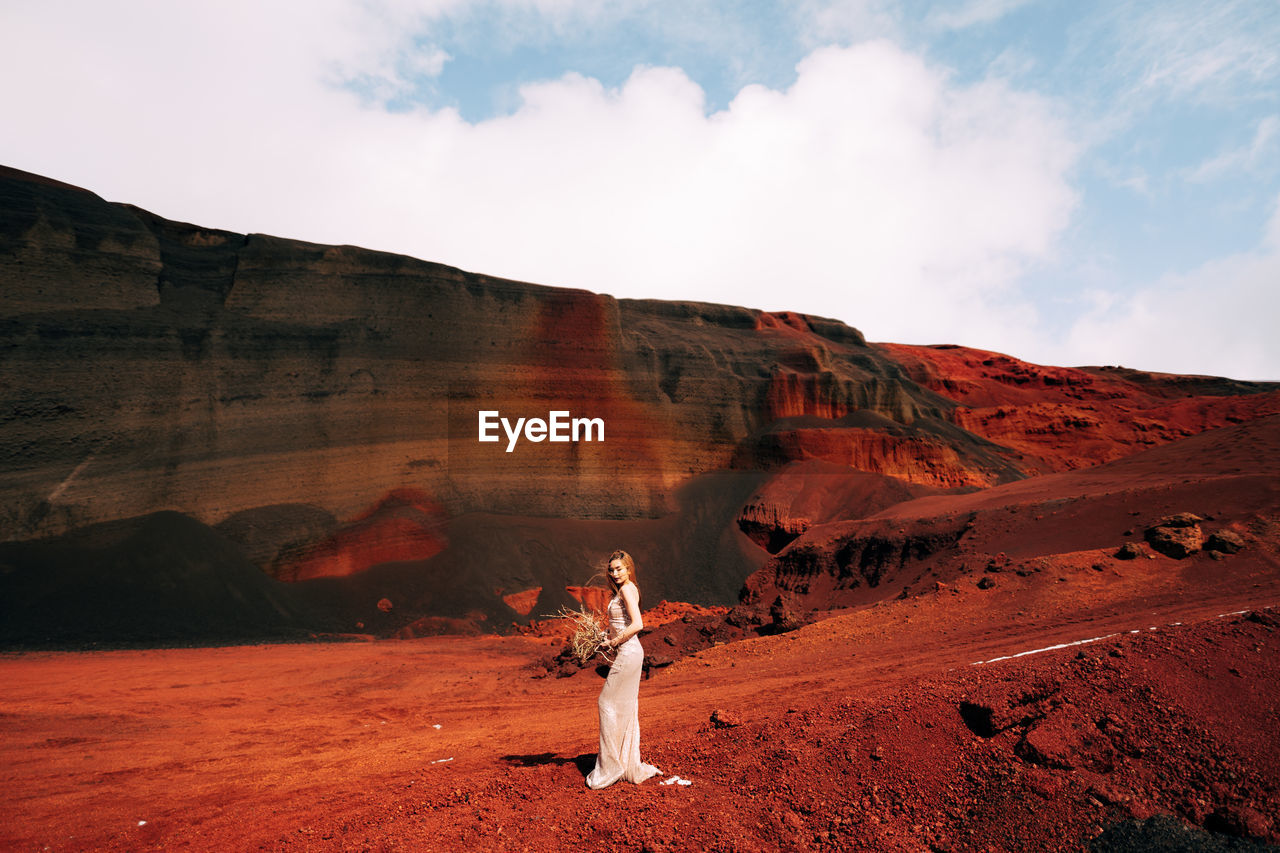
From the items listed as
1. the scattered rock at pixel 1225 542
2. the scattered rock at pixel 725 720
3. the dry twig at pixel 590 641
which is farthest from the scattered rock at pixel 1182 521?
the dry twig at pixel 590 641

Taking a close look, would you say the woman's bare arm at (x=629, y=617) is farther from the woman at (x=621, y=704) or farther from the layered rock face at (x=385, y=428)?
the layered rock face at (x=385, y=428)

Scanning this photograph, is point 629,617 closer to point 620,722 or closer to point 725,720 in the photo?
point 620,722

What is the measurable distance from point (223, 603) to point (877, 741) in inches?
719

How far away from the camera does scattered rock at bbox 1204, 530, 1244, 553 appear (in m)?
12.2

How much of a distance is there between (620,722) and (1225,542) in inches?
494

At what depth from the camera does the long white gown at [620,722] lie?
522 cm

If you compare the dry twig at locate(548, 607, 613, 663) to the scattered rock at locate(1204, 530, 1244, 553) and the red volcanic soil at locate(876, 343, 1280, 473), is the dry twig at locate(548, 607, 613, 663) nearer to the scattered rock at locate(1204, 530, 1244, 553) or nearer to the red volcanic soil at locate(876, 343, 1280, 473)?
the scattered rock at locate(1204, 530, 1244, 553)

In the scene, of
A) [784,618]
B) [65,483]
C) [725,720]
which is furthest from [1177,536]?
[65,483]

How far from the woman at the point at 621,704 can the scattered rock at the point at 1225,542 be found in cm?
1229

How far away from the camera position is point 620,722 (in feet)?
17.2

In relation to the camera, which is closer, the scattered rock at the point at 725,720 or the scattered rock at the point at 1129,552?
the scattered rock at the point at 725,720

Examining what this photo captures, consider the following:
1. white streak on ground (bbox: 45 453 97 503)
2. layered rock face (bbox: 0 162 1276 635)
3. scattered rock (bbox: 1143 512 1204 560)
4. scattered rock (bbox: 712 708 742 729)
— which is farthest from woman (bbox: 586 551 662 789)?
white streak on ground (bbox: 45 453 97 503)

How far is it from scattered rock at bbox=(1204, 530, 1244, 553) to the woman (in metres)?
12.3

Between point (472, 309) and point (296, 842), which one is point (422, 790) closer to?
point (296, 842)
